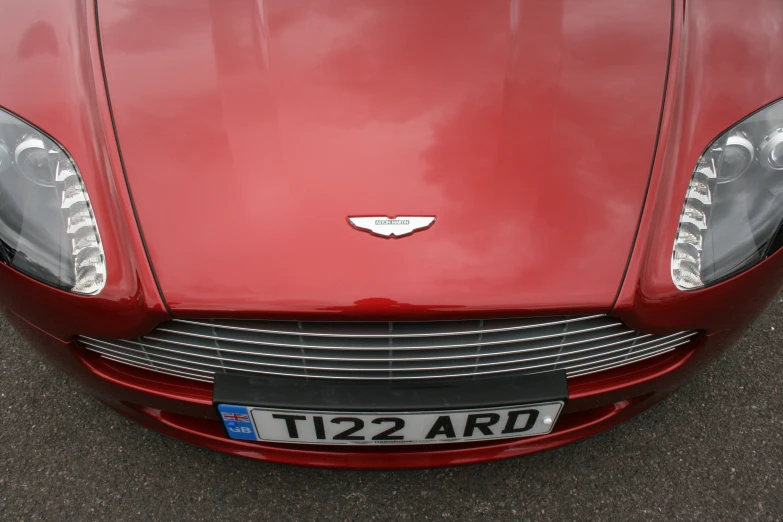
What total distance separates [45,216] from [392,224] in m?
0.71

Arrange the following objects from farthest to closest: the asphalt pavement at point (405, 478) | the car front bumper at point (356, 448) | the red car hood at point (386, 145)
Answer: the asphalt pavement at point (405, 478) → the car front bumper at point (356, 448) → the red car hood at point (386, 145)

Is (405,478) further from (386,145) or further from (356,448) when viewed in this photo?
(386,145)

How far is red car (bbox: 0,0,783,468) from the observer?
1253 mm

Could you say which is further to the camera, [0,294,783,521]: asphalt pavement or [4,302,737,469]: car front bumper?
[0,294,783,521]: asphalt pavement

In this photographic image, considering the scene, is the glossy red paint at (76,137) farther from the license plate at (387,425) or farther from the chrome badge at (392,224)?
the chrome badge at (392,224)

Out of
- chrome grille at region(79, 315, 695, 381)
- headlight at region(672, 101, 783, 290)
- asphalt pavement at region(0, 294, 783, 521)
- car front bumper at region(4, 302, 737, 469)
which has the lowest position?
asphalt pavement at region(0, 294, 783, 521)

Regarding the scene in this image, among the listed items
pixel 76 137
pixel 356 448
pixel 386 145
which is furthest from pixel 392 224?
pixel 76 137

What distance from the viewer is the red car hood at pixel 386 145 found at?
Result: 1231 mm

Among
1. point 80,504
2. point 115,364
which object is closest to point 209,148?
point 115,364

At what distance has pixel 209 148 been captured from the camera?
1382 millimetres

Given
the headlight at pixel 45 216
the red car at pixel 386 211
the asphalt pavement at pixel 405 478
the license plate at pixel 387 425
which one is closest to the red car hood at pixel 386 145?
the red car at pixel 386 211

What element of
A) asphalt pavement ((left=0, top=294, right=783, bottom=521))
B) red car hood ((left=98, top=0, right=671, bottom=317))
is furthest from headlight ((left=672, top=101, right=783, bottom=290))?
asphalt pavement ((left=0, top=294, right=783, bottom=521))

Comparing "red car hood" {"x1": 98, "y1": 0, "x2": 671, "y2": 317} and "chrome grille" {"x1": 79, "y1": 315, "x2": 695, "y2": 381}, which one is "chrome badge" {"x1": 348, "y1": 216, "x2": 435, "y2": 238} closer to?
"red car hood" {"x1": 98, "y1": 0, "x2": 671, "y2": 317}

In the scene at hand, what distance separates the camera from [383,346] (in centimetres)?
126
